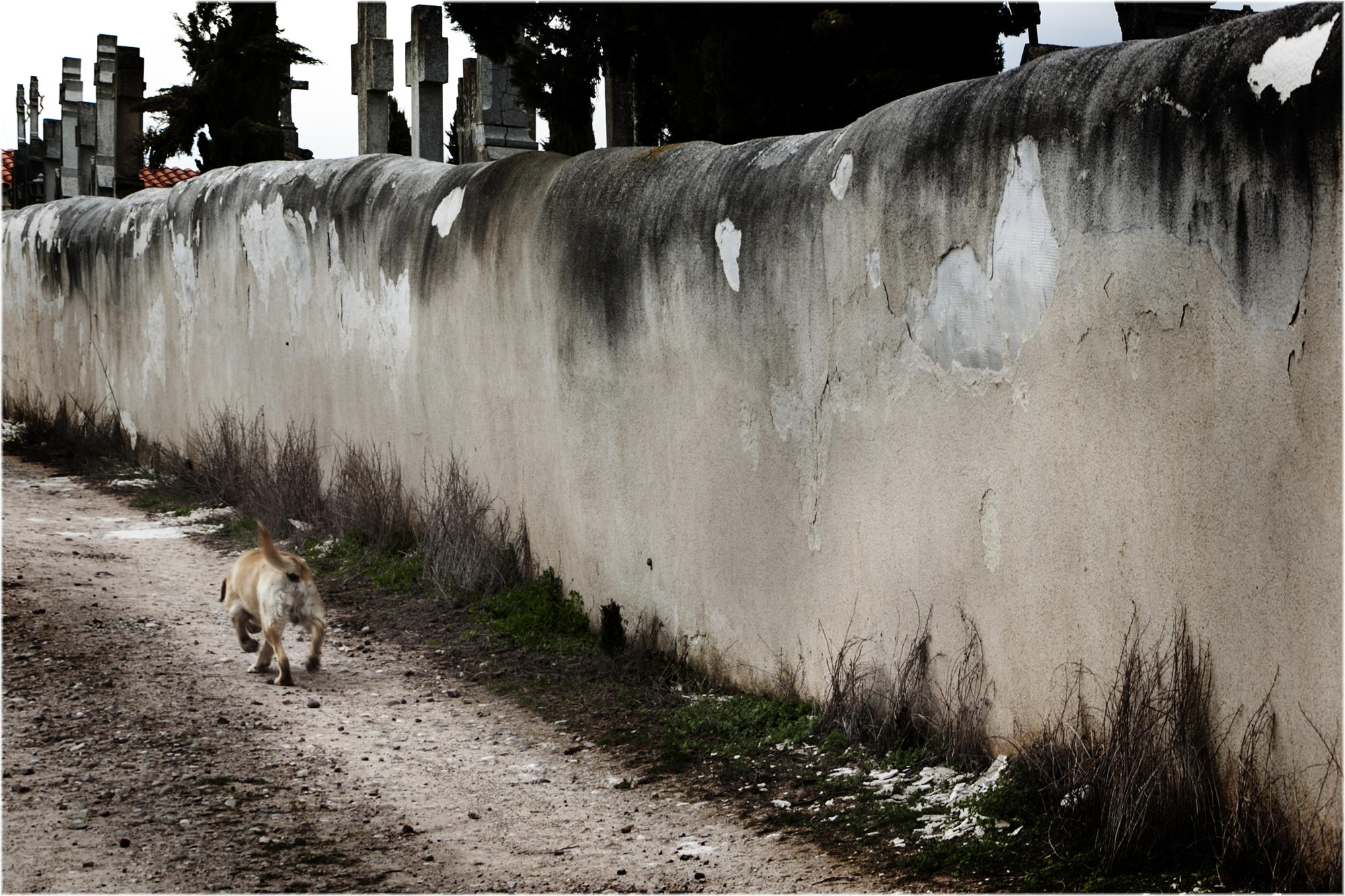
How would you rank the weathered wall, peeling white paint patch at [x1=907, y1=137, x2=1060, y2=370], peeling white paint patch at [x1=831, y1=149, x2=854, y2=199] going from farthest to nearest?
peeling white paint patch at [x1=831, y1=149, x2=854, y2=199] < peeling white paint patch at [x1=907, y1=137, x2=1060, y2=370] < the weathered wall

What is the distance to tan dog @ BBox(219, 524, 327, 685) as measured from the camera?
543cm

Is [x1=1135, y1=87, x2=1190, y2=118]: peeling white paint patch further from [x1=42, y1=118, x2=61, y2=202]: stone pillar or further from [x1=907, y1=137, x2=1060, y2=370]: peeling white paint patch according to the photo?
[x1=42, y1=118, x2=61, y2=202]: stone pillar

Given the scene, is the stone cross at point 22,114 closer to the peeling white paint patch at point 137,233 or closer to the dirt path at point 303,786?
the peeling white paint patch at point 137,233

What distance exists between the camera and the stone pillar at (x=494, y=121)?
8719 mm

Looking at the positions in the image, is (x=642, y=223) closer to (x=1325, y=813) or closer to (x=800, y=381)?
(x=800, y=381)

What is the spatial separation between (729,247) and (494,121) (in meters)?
4.15

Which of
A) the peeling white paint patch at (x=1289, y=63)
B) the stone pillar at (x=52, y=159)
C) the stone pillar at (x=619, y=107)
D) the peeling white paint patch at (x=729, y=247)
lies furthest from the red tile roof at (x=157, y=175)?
the peeling white paint patch at (x=1289, y=63)

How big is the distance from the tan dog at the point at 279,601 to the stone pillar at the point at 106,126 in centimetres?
1231

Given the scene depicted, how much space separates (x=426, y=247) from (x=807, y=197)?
10.8 feet

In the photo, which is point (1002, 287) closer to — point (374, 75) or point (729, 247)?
point (729, 247)

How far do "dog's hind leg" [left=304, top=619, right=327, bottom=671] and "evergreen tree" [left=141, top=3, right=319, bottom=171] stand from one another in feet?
41.3

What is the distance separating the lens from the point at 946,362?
4.25 metres

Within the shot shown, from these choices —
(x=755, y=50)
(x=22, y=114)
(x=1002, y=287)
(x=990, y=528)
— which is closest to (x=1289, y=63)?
(x=1002, y=287)

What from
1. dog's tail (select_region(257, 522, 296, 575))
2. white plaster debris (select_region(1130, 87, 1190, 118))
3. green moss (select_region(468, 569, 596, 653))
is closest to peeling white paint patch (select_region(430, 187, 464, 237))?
green moss (select_region(468, 569, 596, 653))
